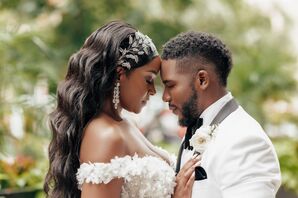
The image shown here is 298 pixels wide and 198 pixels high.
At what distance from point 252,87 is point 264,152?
681 centimetres

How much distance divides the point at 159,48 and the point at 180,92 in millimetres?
5931

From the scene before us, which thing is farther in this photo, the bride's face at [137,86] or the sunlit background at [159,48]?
the sunlit background at [159,48]

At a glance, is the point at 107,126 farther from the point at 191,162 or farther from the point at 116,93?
the point at 191,162

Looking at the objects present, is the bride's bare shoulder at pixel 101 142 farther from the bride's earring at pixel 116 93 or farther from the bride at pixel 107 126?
the bride's earring at pixel 116 93

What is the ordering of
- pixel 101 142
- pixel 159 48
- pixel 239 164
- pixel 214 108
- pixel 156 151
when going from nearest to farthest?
1. pixel 239 164
2. pixel 101 142
3. pixel 214 108
4. pixel 156 151
5. pixel 159 48

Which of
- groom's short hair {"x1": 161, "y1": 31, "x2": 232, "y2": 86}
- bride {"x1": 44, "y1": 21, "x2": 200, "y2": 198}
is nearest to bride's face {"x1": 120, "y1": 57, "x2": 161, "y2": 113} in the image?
bride {"x1": 44, "y1": 21, "x2": 200, "y2": 198}

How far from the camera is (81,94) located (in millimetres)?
3137

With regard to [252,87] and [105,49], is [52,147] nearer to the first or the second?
[105,49]

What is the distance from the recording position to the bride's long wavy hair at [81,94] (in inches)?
123

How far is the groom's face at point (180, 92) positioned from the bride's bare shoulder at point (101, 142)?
32 centimetres

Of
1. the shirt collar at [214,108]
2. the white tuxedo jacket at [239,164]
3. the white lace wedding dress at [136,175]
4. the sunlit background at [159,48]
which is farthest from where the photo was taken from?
the sunlit background at [159,48]

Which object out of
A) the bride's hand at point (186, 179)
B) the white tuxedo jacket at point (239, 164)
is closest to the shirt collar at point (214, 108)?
the white tuxedo jacket at point (239, 164)

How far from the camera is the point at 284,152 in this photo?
7.50 m

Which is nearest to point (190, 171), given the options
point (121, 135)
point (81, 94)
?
point (121, 135)
